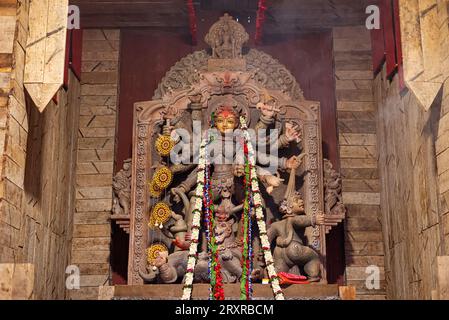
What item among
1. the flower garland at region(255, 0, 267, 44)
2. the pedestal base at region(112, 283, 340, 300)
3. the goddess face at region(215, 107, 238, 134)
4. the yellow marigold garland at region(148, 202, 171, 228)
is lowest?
the pedestal base at region(112, 283, 340, 300)

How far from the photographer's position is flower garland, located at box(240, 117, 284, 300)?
239 inches

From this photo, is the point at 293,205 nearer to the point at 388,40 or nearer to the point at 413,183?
the point at 413,183

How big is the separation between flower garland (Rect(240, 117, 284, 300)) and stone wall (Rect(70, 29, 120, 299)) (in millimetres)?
1793

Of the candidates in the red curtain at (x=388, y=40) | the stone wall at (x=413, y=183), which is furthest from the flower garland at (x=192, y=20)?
the stone wall at (x=413, y=183)

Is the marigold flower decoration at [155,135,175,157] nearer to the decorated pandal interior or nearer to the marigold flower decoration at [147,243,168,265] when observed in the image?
the decorated pandal interior

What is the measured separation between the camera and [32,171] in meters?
6.06

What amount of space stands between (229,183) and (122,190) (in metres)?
1.22

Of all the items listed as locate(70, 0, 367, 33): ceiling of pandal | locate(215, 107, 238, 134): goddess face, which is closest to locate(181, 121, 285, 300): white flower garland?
locate(215, 107, 238, 134): goddess face

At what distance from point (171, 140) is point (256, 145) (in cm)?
92

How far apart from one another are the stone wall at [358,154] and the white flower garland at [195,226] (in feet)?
6.14

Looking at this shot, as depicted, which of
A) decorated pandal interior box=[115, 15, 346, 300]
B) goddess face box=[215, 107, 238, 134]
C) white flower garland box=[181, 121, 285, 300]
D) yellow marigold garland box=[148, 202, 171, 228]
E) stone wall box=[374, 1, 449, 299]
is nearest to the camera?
stone wall box=[374, 1, 449, 299]

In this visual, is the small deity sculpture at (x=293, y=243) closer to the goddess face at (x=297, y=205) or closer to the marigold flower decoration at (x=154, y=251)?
the goddess face at (x=297, y=205)

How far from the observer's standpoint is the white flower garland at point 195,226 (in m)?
6.07

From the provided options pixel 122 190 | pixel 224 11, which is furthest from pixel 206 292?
pixel 224 11
